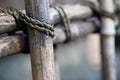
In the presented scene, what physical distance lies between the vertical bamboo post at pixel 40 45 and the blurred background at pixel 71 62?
4.12 ft

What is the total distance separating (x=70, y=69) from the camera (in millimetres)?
3051

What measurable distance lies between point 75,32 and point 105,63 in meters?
0.34

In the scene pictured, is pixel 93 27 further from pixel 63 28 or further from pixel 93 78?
pixel 93 78

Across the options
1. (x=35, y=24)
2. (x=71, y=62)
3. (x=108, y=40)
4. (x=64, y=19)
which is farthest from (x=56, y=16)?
(x=71, y=62)

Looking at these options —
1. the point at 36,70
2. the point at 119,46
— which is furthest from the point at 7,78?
the point at 36,70

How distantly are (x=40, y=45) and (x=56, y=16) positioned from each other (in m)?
0.36

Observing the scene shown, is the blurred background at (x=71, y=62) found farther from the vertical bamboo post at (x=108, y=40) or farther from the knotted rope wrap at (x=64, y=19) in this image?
the knotted rope wrap at (x=64, y=19)

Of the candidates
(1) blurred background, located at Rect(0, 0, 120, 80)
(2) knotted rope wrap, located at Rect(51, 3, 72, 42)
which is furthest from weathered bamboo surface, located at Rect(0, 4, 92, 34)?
(1) blurred background, located at Rect(0, 0, 120, 80)

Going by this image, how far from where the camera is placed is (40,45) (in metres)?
1.17

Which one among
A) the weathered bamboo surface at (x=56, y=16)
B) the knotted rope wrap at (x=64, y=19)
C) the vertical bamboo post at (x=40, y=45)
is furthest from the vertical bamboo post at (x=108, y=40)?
the vertical bamboo post at (x=40, y=45)

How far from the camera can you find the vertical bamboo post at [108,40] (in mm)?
1925

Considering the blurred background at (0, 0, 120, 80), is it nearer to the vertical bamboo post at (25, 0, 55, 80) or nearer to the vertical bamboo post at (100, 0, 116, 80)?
the vertical bamboo post at (100, 0, 116, 80)

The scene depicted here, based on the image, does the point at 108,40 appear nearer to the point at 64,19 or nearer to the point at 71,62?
the point at 64,19

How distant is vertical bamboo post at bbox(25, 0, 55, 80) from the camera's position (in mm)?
1157
